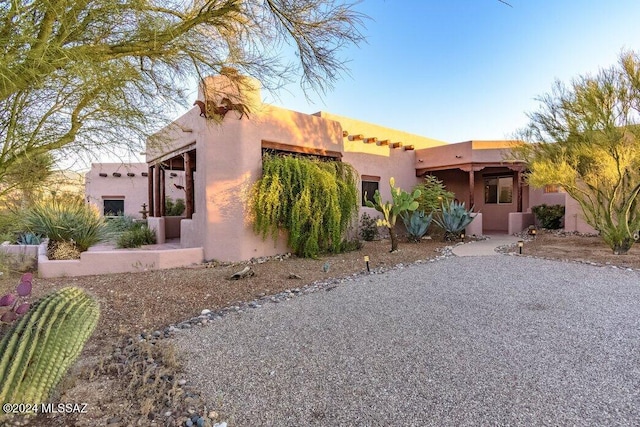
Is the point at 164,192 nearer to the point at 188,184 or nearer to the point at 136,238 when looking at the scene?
the point at 136,238

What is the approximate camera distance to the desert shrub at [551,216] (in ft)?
46.6

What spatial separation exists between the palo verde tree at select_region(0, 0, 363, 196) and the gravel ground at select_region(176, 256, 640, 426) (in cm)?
240

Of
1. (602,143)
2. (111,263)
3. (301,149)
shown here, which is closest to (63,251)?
(111,263)

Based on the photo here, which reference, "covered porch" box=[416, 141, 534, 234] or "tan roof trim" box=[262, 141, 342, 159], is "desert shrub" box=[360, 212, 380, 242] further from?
"covered porch" box=[416, 141, 534, 234]

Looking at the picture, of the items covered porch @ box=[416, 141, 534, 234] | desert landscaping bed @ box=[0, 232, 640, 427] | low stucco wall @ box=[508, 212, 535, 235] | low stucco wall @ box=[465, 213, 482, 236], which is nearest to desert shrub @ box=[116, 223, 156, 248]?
desert landscaping bed @ box=[0, 232, 640, 427]

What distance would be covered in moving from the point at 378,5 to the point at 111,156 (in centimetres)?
344

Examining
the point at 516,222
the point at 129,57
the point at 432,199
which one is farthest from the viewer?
the point at 516,222

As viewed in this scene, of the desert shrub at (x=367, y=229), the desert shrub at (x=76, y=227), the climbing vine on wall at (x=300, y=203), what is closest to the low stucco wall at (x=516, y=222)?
the desert shrub at (x=367, y=229)

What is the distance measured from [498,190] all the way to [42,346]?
18317mm

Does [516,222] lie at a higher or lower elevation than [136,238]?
higher

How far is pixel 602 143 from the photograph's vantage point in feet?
28.0

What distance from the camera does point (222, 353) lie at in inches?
135

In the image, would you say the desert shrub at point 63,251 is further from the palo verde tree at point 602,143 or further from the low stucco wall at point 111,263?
the palo verde tree at point 602,143

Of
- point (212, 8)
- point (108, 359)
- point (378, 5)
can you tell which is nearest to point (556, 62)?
point (378, 5)
